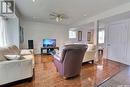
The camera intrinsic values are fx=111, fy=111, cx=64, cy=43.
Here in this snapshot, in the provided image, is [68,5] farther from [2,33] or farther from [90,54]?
[2,33]

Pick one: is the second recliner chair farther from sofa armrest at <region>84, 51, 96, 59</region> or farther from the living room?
sofa armrest at <region>84, 51, 96, 59</region>

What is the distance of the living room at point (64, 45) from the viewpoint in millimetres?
2865

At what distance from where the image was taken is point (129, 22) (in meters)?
5.00

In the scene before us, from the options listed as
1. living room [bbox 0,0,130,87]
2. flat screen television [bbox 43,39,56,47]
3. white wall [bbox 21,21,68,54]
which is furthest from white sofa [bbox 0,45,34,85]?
flat screen television [bbox 43,39,56,47]

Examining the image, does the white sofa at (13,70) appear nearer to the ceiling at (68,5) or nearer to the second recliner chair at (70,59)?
the second recliner chair at (70,59)

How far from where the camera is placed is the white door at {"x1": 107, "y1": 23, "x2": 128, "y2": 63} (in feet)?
17.4

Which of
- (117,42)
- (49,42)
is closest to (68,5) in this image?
(117,42)

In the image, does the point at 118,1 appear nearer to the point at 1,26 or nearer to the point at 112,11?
the point at 112,11

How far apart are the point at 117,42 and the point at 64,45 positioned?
381 cm

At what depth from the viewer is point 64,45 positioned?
9.96 feet

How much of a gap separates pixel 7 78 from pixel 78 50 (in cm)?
192

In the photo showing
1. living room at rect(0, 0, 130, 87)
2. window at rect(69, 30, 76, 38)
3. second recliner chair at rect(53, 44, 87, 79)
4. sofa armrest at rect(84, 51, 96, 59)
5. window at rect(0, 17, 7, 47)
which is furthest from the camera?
window at rect(69, 30, 76, 38)

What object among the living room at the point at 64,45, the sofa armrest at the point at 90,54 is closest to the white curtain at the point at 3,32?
the living room at the point at 64,45

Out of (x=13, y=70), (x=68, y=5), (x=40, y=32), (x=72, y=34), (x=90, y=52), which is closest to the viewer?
(x=13, y=70)
